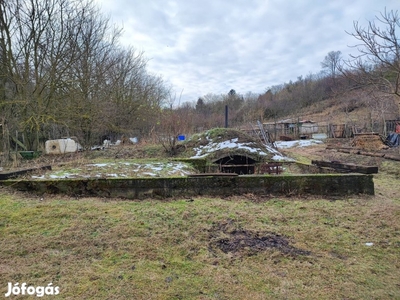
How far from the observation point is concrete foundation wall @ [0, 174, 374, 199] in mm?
4602

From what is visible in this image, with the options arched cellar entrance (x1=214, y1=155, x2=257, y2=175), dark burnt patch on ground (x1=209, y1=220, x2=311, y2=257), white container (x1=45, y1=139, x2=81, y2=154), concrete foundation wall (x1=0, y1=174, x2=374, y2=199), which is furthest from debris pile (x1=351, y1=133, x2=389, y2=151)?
white container (x1=45, y1=139, x2=81, y2=154)

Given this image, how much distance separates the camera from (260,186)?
475cm

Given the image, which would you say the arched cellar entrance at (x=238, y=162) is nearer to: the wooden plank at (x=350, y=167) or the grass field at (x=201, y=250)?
the wooden plank at (x=350, y=167)

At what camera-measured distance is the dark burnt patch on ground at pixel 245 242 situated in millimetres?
2554

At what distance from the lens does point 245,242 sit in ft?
9.05

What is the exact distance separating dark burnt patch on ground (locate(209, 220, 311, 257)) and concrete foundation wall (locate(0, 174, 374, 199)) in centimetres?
159

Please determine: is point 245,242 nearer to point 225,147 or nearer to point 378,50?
point 378,50

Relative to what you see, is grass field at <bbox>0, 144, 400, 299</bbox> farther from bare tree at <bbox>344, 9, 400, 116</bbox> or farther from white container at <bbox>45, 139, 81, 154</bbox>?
white container at <bbox>45, 139, 81, 154</bbox>

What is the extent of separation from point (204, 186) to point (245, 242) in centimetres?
205

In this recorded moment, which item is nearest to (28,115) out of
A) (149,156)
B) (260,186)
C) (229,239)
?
(149,156)

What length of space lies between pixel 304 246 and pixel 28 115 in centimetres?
1217

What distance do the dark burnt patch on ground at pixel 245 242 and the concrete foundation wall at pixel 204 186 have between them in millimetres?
1591

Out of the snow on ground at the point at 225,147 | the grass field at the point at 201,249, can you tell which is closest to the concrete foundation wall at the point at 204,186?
the grass field at the point at 201,249

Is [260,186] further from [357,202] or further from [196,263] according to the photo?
[196,263]
